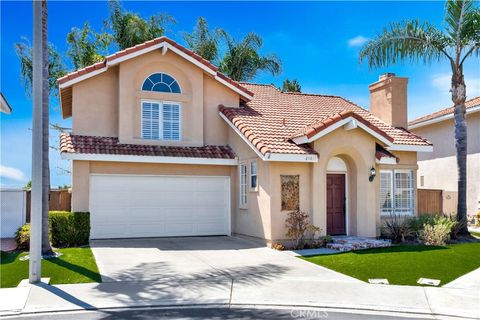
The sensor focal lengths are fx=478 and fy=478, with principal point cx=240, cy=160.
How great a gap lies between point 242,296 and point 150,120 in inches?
429

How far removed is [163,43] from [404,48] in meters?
9.55

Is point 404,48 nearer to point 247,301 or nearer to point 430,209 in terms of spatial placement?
point 430,209

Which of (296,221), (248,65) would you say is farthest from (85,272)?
(248,65)

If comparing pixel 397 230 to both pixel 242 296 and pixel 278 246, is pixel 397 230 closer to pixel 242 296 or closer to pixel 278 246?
pixel 278 246

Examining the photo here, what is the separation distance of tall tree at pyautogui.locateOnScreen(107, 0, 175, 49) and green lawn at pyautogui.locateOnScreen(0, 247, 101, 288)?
19.1 m

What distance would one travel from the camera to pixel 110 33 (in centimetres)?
3086

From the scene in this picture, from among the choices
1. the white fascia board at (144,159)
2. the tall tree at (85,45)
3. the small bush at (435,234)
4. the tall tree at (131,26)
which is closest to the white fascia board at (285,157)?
the white fascia board at (144,159)

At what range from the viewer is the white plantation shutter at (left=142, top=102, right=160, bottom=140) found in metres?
18.9

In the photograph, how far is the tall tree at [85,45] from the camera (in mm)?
30984

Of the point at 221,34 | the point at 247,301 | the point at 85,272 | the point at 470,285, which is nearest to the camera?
the point at 247,301

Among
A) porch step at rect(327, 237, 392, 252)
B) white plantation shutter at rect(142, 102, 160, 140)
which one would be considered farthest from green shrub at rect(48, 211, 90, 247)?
porch step at rect(327, 237, 392, 252)

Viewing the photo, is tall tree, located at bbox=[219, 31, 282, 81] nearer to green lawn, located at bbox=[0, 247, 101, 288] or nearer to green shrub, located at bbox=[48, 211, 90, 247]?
green shrub, located at bbox=[48, 211, 90, 247]

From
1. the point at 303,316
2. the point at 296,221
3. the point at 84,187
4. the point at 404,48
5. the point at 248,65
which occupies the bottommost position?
the point at 303,316

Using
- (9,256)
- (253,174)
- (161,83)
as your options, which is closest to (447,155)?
(253,174)
